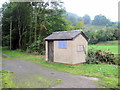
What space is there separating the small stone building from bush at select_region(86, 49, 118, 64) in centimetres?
72

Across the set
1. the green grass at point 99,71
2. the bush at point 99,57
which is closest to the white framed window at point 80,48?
the bush at point 99,57

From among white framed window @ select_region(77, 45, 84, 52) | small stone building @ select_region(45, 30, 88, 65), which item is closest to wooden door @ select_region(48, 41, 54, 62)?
small stone building @ select_region(45, 30, 88, 65)

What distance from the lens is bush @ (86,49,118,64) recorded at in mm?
11781

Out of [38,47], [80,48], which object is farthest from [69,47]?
[38,47]

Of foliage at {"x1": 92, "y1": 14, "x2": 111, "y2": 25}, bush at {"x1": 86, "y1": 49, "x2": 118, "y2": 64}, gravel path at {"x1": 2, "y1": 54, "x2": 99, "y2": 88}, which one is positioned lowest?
gravel path at {"x1": 2, "y1": 54, "x2": 99, "y2": 88}

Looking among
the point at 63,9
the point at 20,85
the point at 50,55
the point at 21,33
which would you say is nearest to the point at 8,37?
the point at 21,33

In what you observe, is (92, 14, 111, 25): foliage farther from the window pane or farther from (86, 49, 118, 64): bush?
the window pane

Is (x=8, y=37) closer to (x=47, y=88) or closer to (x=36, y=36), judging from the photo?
(x=36, y=36)

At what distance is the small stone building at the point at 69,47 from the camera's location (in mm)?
10609

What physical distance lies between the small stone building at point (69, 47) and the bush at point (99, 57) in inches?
28.2

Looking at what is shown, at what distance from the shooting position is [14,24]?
30.2 meters

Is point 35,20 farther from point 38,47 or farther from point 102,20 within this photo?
point 102,20

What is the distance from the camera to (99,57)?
12.3 meters

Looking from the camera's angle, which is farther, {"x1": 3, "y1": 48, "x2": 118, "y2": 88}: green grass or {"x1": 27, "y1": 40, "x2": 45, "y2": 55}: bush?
{"x1": 27, "y1": 40, "x2": 45, "y2": 55}: bush
